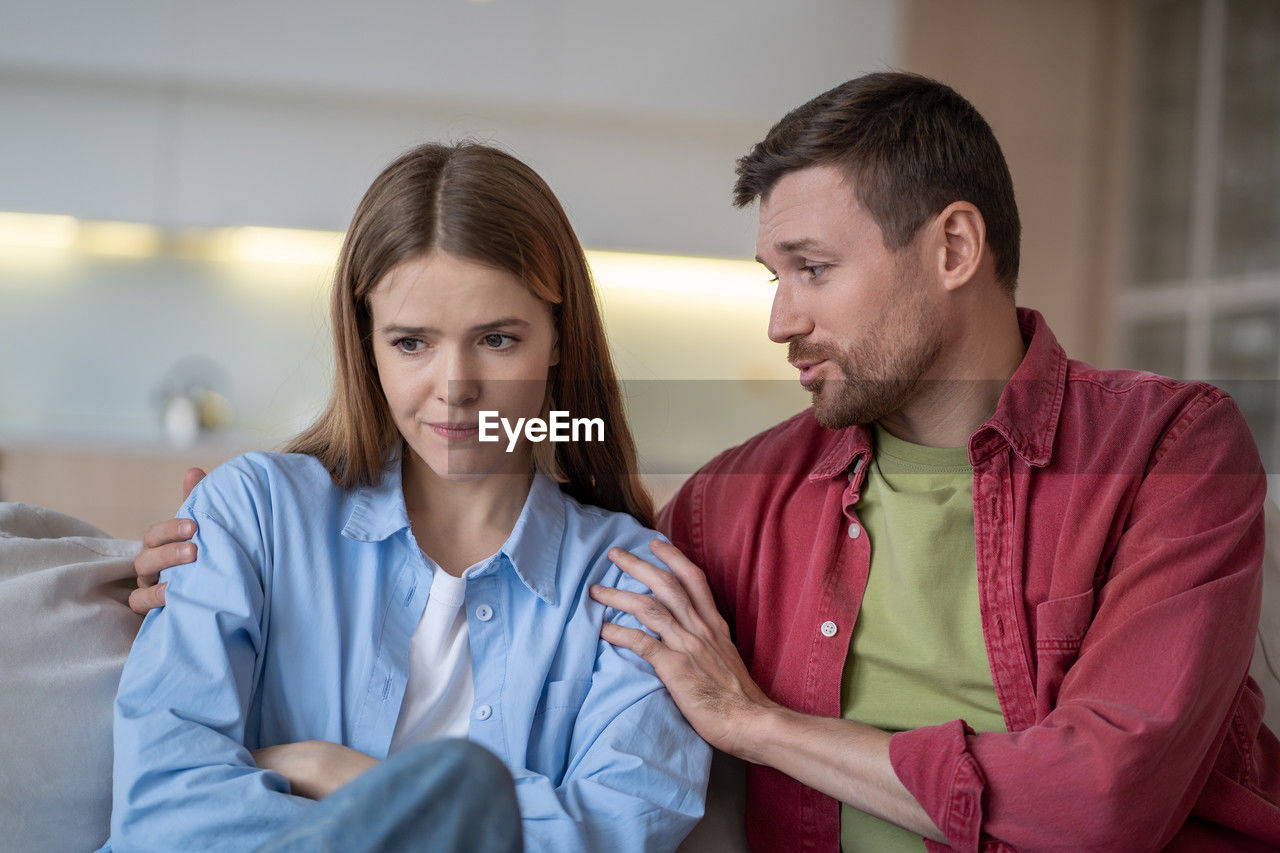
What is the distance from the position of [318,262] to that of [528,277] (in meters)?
2.90

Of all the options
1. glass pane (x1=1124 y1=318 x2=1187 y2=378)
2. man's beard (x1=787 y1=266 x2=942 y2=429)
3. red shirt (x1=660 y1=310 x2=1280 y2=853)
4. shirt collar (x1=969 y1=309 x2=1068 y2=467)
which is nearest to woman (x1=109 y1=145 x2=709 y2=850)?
red shirt (x1=660 y1=310 x2=1280 y2=853)

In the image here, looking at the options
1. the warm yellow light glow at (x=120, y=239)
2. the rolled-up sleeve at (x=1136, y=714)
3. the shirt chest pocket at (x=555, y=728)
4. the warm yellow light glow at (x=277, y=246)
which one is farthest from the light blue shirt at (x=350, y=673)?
the warm yellow light glow at (x=120, y=239)

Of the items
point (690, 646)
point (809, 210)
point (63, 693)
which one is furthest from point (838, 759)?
point (63, 693)

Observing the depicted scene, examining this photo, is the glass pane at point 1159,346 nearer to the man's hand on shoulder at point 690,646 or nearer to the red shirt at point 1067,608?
the red shirt at point 1067,608

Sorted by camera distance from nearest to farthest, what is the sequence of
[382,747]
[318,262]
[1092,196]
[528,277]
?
[382,747] → [528,277] → [318,262] → [1092,196]

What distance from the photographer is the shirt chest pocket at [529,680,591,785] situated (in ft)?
3.61

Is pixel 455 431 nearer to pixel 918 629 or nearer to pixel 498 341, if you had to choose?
pixel 498 341

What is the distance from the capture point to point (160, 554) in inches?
42.4

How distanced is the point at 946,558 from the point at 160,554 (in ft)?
2.57

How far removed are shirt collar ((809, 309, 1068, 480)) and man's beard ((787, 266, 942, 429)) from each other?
0.04m

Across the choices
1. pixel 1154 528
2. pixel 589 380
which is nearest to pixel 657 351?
pixel 589 380

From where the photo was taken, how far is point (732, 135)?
3.77 m

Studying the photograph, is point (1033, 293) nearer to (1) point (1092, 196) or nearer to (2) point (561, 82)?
(1) point (1092, 196)

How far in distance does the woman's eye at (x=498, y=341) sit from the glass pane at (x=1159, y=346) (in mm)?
3340
